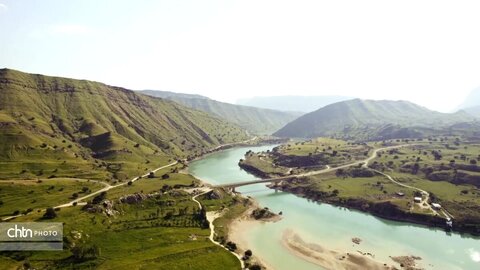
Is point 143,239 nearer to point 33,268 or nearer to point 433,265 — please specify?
point 33,268

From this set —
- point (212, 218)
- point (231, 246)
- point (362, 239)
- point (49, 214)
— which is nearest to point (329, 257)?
point (362, 239)

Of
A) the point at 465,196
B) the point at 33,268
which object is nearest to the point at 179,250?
the point at 33,268

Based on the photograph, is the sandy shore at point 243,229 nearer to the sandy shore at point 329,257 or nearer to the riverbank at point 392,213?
the sandy shore at point 329,257

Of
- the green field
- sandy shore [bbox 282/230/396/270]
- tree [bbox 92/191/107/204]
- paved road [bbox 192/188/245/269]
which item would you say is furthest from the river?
the green field

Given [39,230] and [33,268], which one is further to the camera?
[39,230]

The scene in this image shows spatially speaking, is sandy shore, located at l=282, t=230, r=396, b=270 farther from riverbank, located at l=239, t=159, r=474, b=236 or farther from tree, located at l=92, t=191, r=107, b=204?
tree, located at l=92, t=191, r=107, b=204

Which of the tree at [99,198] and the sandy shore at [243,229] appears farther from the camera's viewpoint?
the tree at [99,198]

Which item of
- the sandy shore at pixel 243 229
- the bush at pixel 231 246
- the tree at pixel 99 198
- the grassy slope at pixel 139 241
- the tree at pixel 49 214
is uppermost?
the tree at pixel 99 198

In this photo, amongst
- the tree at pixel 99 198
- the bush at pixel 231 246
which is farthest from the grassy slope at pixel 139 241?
the bush at pixel 231 246
